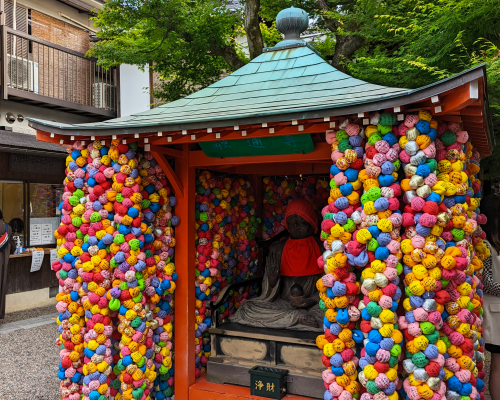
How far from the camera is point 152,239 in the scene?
4.66 meters

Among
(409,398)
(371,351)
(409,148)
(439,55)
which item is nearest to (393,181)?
(409,148)

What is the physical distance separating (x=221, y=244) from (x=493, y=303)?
302cm

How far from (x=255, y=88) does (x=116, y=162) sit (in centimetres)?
162

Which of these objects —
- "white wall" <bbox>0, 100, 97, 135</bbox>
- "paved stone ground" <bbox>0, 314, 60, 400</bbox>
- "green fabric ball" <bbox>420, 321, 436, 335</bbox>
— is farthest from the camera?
"white wall" <bbox>0, 100, 97, 135</bbox>

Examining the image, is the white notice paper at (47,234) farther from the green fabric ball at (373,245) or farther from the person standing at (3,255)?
the green fabric ball at (373,245)

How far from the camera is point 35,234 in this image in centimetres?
1021

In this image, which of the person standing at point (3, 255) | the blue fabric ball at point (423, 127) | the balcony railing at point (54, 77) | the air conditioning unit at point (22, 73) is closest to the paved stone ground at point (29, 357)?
the person standing at point (3, 255)

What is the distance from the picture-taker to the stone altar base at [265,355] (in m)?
4.61

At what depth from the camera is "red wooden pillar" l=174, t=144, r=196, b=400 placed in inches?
196

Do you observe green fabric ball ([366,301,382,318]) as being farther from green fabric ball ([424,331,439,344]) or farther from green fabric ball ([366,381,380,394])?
green fabric ball ([366,381,380,394])

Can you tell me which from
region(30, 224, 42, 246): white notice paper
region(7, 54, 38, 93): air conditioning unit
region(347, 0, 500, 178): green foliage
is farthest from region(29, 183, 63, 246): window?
region(347, 0, 500, 178): green foliage

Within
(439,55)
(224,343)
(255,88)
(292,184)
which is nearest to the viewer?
(255,88)

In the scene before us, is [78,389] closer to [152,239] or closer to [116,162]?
[152,239]

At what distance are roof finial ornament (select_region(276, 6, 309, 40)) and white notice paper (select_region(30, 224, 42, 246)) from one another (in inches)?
302
